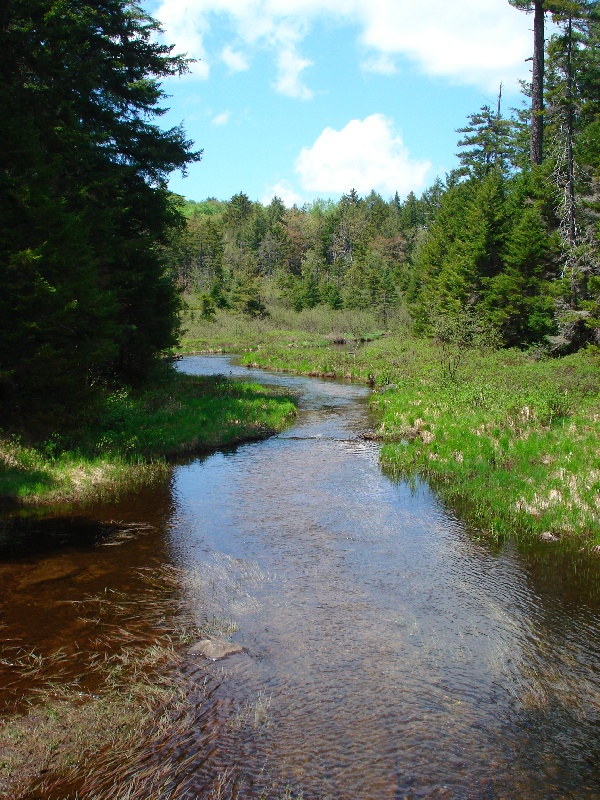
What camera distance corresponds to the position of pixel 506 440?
579 inches

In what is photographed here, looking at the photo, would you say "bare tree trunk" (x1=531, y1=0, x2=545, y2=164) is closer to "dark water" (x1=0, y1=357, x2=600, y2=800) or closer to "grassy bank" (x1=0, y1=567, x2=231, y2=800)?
"dark water" (x1=0, y1=357, x2=600, y2=800)

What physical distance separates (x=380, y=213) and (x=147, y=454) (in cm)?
10512

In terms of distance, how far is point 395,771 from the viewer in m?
5.23

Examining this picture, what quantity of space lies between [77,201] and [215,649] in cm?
1379

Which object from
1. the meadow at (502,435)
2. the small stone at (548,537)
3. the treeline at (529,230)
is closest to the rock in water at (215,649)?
the meadow at (502,435)

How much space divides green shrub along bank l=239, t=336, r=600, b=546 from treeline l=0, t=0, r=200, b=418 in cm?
875

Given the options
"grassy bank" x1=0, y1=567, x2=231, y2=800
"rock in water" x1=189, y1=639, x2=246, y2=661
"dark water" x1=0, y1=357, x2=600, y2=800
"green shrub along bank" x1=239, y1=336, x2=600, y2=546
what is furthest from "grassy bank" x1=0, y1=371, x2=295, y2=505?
"rock in water" x1=189, y1=639, x2=246, y2=661

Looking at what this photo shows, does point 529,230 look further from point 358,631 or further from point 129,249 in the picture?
point 358,631

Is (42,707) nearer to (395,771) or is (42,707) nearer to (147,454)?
(395,771)

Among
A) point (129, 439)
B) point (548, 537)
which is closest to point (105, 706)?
point (548, 537)

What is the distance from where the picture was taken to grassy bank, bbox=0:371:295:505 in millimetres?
12641

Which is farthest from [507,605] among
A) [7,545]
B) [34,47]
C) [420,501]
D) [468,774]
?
[34,47]

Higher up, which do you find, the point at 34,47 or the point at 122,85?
the point at 122,85

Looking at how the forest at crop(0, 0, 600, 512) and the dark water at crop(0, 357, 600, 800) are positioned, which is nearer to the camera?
the dark water at crop(0, 357, 600, 800)
